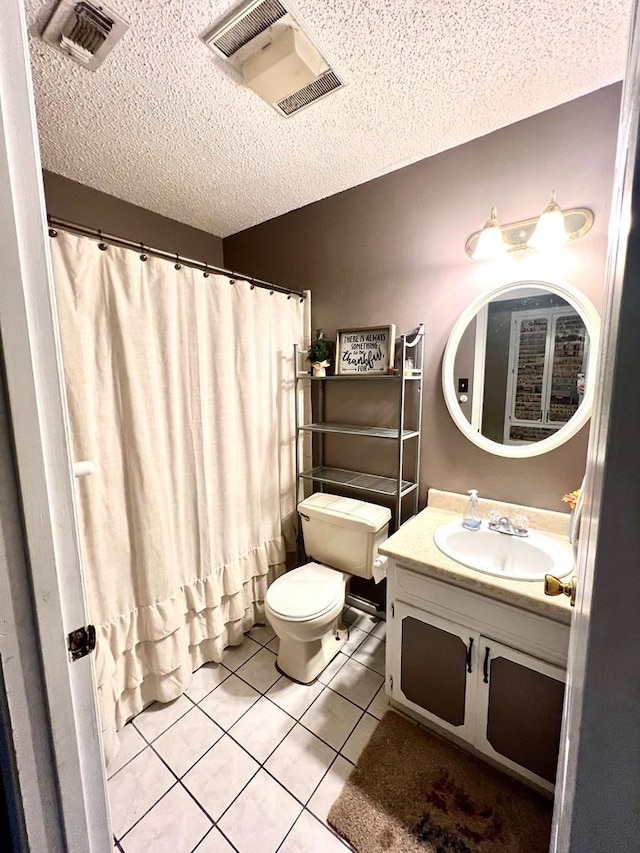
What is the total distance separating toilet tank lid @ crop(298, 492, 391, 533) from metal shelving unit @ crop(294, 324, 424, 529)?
8cm

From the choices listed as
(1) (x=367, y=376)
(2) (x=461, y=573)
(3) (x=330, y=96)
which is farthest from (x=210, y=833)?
(3) (x=330, y=96)

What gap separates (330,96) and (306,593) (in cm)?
205

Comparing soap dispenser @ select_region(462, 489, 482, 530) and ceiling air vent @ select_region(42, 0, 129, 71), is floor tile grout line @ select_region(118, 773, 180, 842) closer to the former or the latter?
soap dispenser @ select_region(462, 489, 482, 530)

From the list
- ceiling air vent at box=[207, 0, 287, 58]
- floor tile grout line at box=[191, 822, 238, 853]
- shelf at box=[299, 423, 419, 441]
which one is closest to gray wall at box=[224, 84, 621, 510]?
shelf at box=[299, 423, 419, 441]

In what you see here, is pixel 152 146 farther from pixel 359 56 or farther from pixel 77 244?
pixel 359 56

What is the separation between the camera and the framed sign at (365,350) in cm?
174

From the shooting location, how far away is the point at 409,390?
1.77 m

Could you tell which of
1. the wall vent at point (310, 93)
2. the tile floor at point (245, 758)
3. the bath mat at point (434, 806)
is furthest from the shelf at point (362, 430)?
the wall vent at point (310, 93)

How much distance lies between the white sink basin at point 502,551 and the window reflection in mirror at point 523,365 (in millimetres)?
426

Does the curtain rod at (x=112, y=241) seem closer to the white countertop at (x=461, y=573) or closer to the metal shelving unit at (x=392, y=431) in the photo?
the metal shelving unit at (x=392, y=431)

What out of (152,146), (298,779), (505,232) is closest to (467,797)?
(298,779)

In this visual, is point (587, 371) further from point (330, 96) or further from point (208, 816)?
point (208, 816)

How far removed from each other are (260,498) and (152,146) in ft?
5.73

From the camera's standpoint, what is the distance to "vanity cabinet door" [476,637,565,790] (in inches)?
40.8
